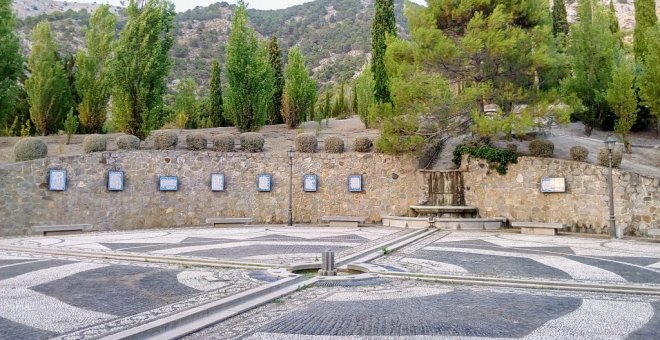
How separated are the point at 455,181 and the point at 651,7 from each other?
1818 centimetres

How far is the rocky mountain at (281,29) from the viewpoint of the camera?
2140 inches

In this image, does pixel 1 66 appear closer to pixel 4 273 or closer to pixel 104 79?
pixel 104 79

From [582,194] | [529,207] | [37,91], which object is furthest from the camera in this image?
[37,91]

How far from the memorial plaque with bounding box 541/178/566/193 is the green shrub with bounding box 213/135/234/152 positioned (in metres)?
12.0

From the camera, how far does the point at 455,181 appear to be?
61.6ft

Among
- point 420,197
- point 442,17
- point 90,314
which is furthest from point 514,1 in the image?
point 90,314

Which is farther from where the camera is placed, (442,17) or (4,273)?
(442,17)

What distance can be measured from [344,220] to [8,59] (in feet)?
48.4

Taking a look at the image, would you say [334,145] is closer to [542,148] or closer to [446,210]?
[446,210]

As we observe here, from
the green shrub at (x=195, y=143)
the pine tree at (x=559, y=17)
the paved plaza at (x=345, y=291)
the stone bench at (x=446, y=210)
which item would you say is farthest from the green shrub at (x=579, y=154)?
the pine tree at (x=559, y=17)

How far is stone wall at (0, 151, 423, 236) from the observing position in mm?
16609

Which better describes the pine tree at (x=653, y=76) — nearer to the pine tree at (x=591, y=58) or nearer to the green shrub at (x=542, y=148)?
the pine tree at (x=591, y=58)

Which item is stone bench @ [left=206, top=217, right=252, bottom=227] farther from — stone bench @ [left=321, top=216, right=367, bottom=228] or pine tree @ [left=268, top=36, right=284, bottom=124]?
pine tree @ [left=268, top=36, right=284, bottom=124]

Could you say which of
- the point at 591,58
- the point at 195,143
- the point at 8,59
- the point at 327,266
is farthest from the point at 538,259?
the point at 8,59
